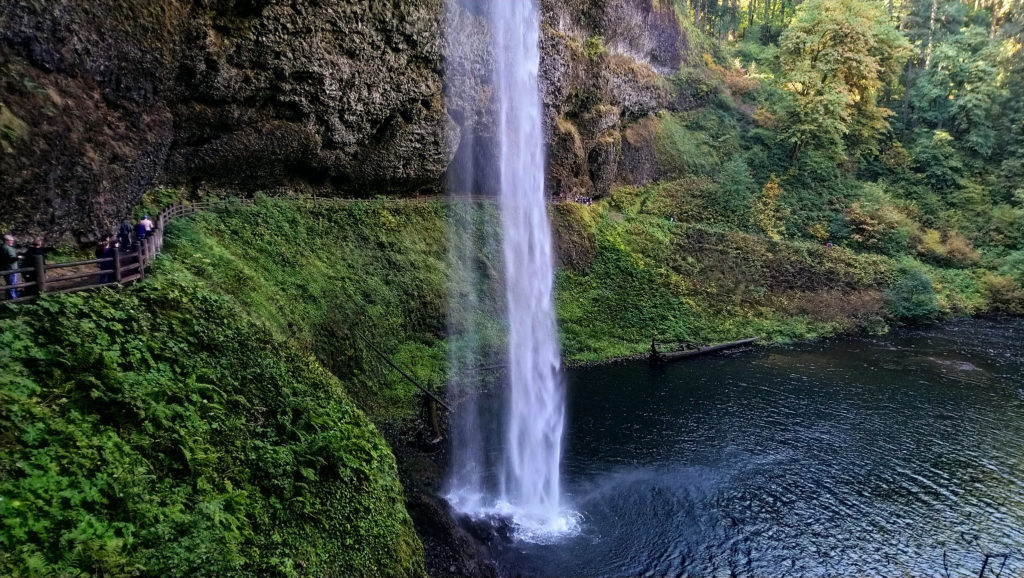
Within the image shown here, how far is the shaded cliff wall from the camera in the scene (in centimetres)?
1375

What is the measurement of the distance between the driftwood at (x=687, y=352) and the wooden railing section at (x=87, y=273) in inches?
875

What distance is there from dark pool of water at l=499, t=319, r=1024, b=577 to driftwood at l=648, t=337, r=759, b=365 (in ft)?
2.69

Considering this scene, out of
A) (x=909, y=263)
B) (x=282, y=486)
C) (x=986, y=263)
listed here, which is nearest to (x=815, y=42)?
(x=909, y=263)

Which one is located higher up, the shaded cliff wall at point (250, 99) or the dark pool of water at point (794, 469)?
the shaded cliff wall at point (250, 99)

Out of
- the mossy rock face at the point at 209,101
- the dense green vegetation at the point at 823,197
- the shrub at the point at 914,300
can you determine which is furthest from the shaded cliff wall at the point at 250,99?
the shrub at the point at 914,300

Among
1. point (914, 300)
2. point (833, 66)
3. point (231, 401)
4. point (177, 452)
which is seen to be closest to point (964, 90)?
point (833, 66)

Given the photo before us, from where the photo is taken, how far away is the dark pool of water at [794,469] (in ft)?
46.2

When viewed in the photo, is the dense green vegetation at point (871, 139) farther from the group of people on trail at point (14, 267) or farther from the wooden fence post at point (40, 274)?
the wooden fence post at point (40, 274)

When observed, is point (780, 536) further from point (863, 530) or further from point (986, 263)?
point (986, 263)

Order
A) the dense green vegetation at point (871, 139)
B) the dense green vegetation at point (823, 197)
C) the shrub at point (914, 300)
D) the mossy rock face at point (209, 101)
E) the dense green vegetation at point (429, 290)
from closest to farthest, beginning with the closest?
the dense green vegetation at point (429, 290) < the mossy rock face at point (209, 101) < the dense green vegetation at point (823, 197) < the shrub at point (914, 300) < the dense green vegetation at point (871, 139)

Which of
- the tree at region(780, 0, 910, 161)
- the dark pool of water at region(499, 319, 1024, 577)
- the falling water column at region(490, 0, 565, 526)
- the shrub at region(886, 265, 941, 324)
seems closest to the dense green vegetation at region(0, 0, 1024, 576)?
the tree at region(780, 0, 910, 161)

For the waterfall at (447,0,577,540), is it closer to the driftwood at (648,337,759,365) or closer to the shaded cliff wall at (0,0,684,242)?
the shaded cliff wall at (0,0,684,242)

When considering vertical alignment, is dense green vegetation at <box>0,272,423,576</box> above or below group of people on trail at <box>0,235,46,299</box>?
below

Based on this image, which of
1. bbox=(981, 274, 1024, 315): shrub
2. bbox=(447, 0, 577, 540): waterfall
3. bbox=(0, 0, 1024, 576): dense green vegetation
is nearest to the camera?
bbox=(0, 0, 1024, 576): dense green vegetation
